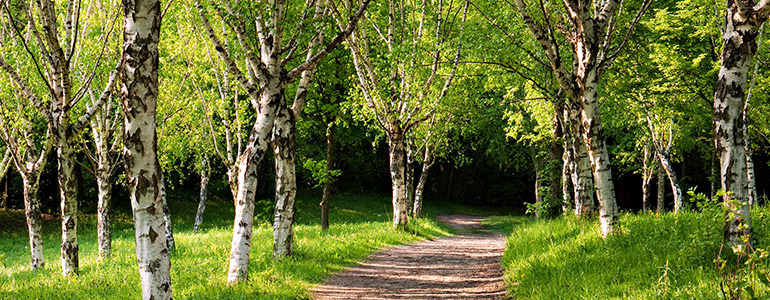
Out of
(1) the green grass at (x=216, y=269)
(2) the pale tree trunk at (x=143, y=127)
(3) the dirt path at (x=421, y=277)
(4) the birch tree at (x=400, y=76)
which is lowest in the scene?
(3) the dirt path at (x=421, y=277)

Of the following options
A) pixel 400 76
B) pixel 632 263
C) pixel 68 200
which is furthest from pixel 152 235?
pixel 400 76

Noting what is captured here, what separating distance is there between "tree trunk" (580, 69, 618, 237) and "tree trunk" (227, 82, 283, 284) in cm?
544

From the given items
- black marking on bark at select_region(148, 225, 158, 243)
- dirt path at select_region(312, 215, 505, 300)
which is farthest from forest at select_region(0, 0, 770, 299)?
dirt path at select_region(312, 215, 505, 300)

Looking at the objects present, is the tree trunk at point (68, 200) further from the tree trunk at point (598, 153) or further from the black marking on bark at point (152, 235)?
the tree trunk at point (598, 153)

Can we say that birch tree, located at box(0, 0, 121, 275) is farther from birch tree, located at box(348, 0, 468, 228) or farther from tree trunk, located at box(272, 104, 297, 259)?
birch tree, located at box(348, 0, 468, 228)

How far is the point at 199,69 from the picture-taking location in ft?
58.0

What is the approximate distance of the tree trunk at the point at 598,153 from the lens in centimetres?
971

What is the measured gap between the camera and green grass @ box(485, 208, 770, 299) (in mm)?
6102

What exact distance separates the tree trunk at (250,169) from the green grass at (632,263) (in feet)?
14.3

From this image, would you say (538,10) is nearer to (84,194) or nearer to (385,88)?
(385,88)

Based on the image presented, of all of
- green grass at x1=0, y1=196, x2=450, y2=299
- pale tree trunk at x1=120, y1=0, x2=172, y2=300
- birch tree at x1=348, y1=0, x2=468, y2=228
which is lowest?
green grass at x1=0, y1=196, x2=450, y2=299

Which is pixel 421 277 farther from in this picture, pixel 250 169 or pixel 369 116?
pixel 369 116

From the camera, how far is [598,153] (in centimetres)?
972

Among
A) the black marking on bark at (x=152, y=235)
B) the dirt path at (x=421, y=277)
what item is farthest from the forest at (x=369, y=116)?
the dirt path at (x=421, y=277)
